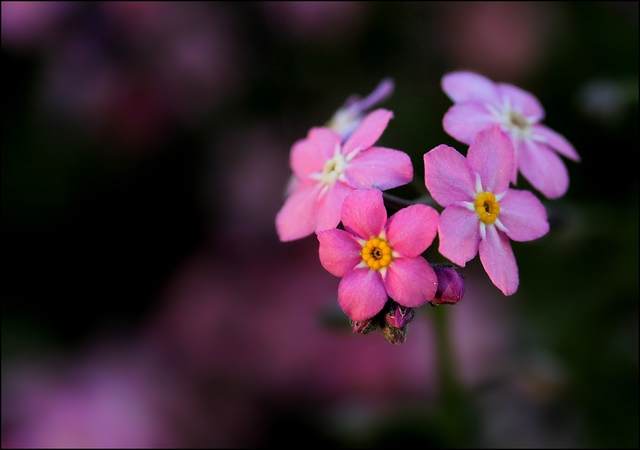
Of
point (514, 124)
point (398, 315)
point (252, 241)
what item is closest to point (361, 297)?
point (398, 315)

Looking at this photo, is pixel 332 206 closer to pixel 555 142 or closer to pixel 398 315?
pixel 398 315

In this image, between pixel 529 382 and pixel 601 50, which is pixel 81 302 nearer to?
pixel 529 382

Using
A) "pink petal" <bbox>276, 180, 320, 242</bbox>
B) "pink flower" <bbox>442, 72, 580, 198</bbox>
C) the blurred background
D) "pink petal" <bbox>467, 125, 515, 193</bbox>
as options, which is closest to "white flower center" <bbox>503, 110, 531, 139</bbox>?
"pink flower" <bbox>442, 72, 580, 198</bbox>

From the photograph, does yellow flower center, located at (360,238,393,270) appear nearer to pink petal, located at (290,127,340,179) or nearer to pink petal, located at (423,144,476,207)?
pink petal, located at (423,144,476,207)

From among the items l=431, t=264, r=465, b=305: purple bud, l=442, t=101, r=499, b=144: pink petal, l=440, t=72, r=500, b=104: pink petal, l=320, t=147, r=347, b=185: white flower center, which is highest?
l=440, t=72, r=500, b=104: pink petal

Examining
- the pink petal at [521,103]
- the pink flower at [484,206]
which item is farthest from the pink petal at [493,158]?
the pink petal at [521,103]
